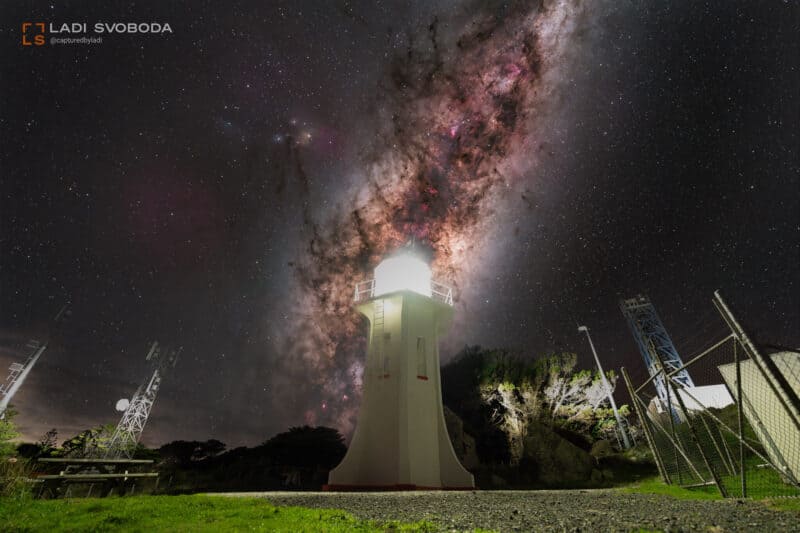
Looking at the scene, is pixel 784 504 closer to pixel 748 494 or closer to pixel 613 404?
pixel 748 494

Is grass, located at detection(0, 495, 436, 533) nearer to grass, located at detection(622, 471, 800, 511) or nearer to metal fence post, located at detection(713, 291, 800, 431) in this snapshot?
metal fence post, located at detection(713, 291, 800, 431)

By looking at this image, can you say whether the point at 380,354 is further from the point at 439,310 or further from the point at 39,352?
the point at 39,352

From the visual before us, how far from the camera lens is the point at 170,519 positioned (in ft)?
19.9

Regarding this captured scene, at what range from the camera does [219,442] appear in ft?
161

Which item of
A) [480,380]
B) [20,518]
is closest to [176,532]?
[20,518]

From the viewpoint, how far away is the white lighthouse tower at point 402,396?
15.4m

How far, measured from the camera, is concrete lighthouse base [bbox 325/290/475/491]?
15266mm

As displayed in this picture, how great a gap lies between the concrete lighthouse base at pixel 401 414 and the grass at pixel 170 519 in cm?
881

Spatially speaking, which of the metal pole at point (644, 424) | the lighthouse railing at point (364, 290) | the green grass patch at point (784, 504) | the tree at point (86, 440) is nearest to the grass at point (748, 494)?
the green grass patch at point (784, 504)

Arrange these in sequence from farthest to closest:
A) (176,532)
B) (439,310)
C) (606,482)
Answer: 1. (606,482)
2. (439,310)
3. (176,532)

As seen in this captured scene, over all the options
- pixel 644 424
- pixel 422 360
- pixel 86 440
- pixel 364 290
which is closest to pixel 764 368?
pixel 644 424

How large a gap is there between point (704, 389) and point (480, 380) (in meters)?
19.2

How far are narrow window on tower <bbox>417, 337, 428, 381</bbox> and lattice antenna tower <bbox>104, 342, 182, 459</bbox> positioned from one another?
38.0 metres

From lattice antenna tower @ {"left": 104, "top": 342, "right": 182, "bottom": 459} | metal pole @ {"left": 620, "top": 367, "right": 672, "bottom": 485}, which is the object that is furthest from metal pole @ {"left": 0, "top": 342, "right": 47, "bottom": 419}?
metal pole @ {"left": 620, "top": 367, "right": 672, "bottom": 485}
